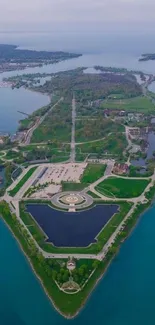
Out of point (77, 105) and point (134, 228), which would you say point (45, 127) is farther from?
point (134, 228)

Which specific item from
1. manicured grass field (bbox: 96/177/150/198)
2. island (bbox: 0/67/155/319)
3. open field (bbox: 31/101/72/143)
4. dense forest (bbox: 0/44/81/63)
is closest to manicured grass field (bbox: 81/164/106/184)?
island (bbox: 0/67/155/319)

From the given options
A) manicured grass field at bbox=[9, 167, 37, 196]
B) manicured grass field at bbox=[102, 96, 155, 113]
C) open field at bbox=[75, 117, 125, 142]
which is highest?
manicured grass field at bbox=[102, 96, 155, 113]

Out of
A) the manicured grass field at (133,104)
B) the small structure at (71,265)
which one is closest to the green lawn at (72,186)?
the small structure at (71,265)

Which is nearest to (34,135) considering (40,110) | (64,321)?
(40,110)

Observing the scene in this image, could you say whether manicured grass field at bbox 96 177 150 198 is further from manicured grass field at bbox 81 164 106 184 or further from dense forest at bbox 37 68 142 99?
dense forest at bbox 37 68 142 99

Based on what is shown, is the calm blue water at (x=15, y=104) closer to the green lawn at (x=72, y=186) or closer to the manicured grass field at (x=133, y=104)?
the manicured grass field at (x=133, y=104)

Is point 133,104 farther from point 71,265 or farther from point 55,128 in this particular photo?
point 71,265

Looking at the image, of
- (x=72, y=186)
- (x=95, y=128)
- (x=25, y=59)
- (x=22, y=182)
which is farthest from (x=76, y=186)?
(x=25, y=59)
